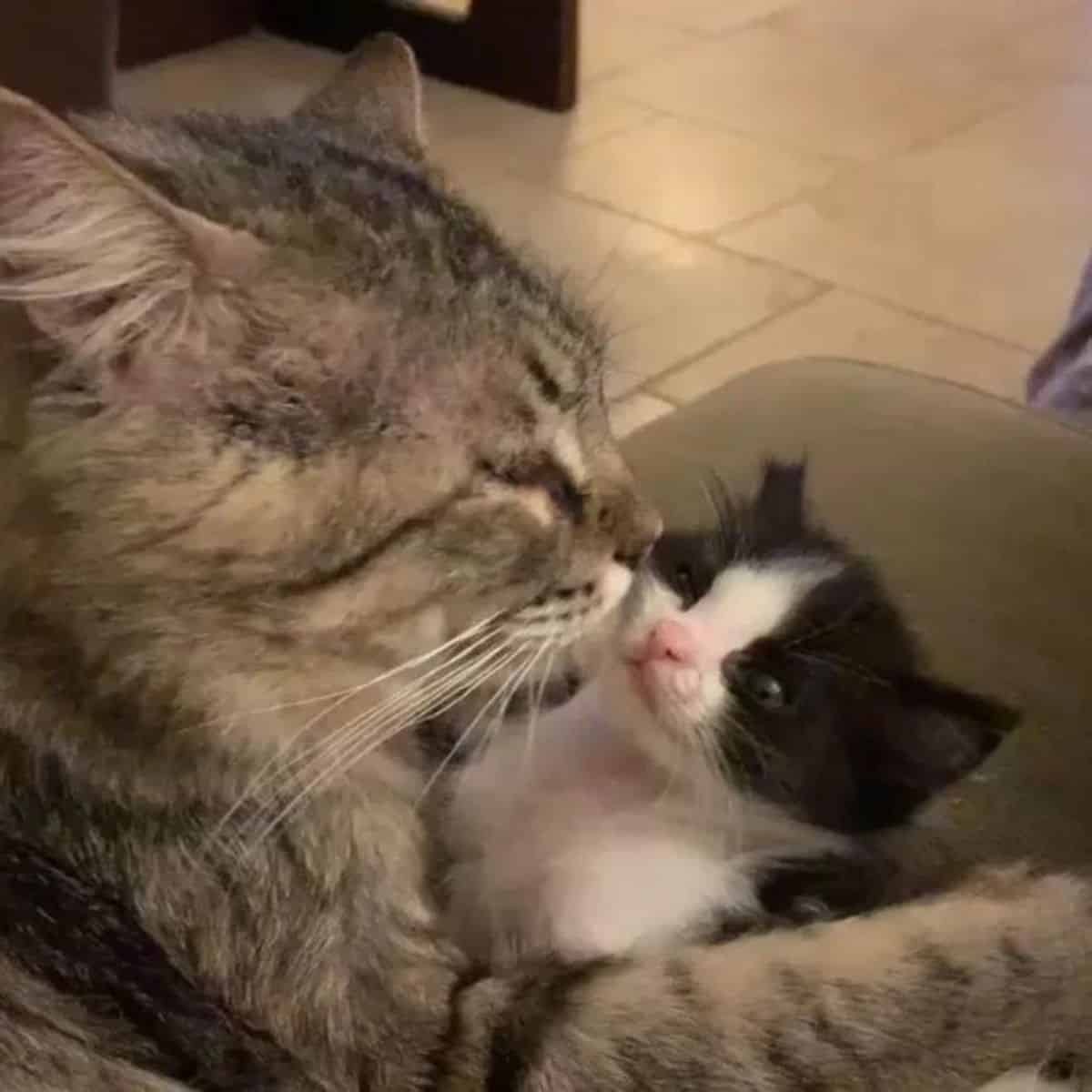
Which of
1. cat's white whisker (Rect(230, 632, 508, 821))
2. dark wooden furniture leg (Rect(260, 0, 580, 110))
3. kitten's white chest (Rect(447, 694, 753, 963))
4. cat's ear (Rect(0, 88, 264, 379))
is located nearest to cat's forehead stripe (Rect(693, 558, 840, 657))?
kitten's white chest (Rect(447, 694, 753, 963))

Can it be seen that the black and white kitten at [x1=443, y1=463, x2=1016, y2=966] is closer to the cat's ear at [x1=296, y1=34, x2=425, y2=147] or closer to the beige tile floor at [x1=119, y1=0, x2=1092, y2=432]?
the cat's ear at [x1=296, y1=34, x2=425, y2=147]

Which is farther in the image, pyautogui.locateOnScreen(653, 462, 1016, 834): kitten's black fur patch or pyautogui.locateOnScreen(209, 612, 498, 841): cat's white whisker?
pyautogui.locateOnScreen(653, 462, 1016, 834): kitten's black fur patch

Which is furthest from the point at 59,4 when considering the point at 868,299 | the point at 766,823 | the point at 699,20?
the point at 699,20

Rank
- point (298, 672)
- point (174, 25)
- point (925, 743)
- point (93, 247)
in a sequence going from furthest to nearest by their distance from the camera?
1. point (174, 25)
2. point (925, 743)
3. point (298, 672)
4. point (93, 247)

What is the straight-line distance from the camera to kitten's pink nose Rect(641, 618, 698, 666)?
104 cm

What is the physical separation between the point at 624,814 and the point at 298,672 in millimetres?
307

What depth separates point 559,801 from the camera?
1.10 meters

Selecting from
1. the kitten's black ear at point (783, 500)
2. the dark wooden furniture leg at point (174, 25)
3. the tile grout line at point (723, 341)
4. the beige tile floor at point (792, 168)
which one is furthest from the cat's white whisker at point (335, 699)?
the dark wooden furniture leg at point (174, 25)

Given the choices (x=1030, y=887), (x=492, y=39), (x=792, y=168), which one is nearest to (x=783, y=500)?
(x=1030, y=887)

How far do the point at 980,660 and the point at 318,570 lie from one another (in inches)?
18.5

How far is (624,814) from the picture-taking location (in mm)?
1091

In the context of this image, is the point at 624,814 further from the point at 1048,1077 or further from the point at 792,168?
the point at 792,168

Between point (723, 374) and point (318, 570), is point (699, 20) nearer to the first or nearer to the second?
point (723, 374)

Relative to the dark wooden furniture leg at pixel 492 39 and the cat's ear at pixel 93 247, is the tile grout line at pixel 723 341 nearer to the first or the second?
the dark wooden furniture leg at pixel 492 39
